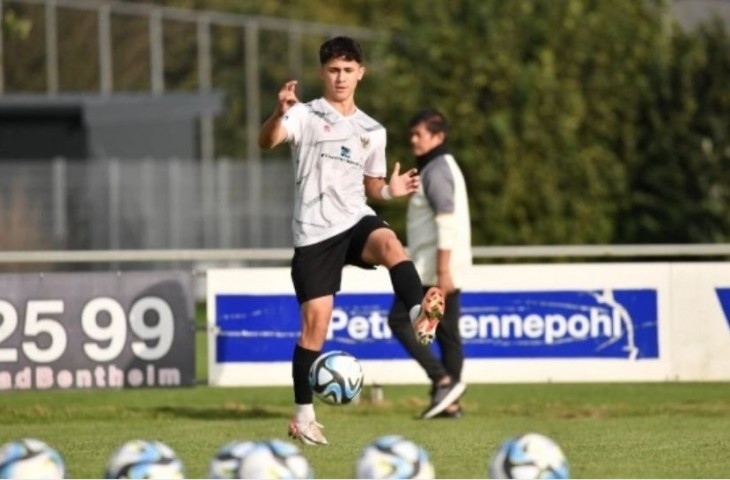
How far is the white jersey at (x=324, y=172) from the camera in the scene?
13.2 metres

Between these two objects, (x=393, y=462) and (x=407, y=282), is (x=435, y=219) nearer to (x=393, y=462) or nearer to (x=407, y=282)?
(x=407, y=282)

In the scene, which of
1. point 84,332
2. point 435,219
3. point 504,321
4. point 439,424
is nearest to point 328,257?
point 439,424

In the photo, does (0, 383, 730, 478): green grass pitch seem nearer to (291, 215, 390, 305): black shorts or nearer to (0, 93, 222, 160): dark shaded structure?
(291, 215, 390, 305): black shorts

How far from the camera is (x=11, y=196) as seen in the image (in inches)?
1449

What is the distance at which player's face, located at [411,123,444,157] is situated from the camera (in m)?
16.3

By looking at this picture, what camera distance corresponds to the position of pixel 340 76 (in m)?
13.1

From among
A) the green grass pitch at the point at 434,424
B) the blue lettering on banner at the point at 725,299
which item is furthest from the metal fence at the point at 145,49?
the blue lettering on banner at the point at 725,299

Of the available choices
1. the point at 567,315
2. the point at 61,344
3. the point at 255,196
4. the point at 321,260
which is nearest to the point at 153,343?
the point at 61,344

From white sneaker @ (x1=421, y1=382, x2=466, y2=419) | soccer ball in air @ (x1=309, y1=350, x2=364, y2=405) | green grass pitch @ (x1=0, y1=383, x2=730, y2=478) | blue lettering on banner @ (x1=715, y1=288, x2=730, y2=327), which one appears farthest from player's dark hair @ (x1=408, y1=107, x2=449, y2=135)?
soccer ball in air @ (x1=309, y1=350, x2=364, y2=405)

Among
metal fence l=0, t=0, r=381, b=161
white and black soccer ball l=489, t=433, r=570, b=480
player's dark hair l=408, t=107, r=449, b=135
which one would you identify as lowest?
white and black soccer ball l=489, t=433, r=570, b=480

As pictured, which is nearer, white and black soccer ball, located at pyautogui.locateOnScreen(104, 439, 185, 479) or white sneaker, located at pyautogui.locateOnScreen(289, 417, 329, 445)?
white and black soccer ball, located at pyautogui.locateOnScreen(104, 439, 185, 479)

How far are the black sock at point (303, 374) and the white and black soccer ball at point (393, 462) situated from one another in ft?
10.4

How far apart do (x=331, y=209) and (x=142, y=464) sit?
346 cm

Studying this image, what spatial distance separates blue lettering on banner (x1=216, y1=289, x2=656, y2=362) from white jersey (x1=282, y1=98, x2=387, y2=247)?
13.8ft
